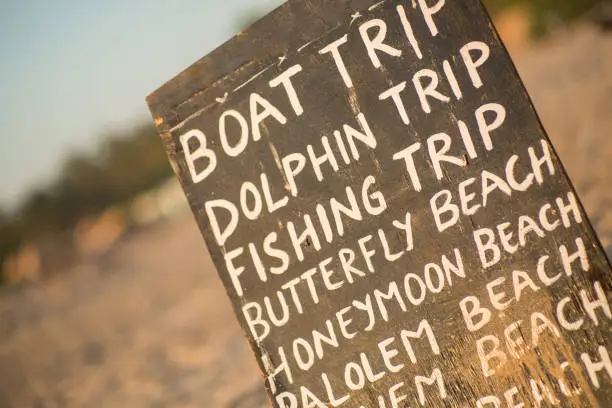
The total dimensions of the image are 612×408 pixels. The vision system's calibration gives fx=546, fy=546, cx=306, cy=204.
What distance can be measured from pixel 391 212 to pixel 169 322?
6.10 meters

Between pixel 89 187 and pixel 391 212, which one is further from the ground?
pixel 89 187

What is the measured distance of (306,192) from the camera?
1.85 metres

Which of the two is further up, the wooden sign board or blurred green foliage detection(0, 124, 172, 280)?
blurred green foliage detection(0, 124, 172, 280)

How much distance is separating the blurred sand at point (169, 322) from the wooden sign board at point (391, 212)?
1488 millimetres

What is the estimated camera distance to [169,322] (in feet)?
23.9

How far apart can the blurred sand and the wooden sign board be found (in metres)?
1.49

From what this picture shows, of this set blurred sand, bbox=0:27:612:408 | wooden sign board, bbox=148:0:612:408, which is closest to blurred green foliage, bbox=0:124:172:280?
blurred sand, bbox=0:27:612:408

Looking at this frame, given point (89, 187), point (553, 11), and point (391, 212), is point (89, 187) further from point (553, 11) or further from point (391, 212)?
point (391, 212)

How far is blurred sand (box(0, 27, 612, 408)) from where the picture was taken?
4.36 m

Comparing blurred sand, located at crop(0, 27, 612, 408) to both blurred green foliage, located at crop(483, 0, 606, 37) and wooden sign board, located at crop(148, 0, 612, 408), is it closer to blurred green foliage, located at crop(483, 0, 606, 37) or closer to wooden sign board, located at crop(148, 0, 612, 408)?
wooden sign board, located at crop(148, 0, 612, 408)

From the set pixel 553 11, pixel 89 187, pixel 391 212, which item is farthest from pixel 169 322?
pixel 89 187

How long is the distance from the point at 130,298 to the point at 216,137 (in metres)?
9.68

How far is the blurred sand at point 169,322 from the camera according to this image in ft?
14.3

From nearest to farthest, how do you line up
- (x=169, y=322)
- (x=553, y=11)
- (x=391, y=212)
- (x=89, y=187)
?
(x=391, y=212) → (x=169, y=322) → (x=553, y=11) → (x=89, y=187)
